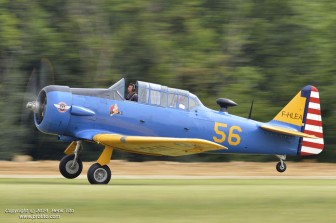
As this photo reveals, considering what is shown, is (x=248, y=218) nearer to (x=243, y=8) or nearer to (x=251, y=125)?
(x=251, y=125)

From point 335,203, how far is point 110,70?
17301 millimetres

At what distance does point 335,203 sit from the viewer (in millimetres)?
12766

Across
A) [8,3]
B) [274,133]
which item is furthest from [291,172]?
[8,3]

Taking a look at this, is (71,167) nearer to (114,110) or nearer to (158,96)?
(114,110)

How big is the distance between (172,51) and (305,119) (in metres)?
10.9

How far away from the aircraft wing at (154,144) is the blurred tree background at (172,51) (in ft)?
34.7

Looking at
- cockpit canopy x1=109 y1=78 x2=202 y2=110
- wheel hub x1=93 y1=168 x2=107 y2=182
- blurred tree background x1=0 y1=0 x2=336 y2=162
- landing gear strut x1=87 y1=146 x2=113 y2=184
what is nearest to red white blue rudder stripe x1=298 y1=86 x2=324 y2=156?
cockpit canopy x1=109 y1=78 x2=202 y2=110

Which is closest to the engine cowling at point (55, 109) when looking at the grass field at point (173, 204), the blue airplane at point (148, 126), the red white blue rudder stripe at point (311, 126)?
the blue airplane at point (148, 126)

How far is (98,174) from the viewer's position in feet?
54.1

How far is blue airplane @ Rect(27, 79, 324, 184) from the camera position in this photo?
655 inches

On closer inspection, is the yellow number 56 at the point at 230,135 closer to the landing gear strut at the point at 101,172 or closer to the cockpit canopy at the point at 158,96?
the cockpit canopy at the point at 158,96

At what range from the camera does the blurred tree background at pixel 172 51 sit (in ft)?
93.1

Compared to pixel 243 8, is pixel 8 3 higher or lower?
lower

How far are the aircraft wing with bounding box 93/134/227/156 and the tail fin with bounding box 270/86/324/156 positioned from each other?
4.28m
